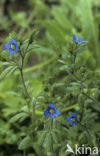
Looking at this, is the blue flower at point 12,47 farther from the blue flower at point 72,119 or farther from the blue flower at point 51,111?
the blue flower at point 72,119

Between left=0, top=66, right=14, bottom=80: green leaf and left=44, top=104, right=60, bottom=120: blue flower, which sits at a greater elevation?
left=0, top=66, right=14, bottom=80: green leaf

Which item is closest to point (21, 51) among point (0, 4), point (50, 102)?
point (50, 102)

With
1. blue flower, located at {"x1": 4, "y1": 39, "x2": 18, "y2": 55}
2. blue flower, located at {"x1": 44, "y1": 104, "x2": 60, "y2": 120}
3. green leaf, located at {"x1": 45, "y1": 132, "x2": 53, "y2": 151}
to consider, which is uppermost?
blue flower, located at {"x1": 4, "y1": 39, "x2": 18, "y2": 55}

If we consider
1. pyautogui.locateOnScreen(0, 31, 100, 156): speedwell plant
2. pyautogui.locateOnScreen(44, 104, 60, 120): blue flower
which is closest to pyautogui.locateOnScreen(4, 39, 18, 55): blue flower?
pyautogui.locateOnScreen(0, 31, 100, 156): speedwell plant

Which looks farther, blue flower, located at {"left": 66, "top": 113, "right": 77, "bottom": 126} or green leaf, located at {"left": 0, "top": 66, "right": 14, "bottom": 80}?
blue flower, located at {"left": 66, "top": 113, "right": 77, "bottom": 126}

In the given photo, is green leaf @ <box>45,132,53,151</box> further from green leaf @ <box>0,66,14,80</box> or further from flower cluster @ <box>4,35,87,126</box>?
green leaf @ <box>0,66,14,80</box>

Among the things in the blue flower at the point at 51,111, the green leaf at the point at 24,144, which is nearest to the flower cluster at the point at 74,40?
the blue flower at the point at 51,111
